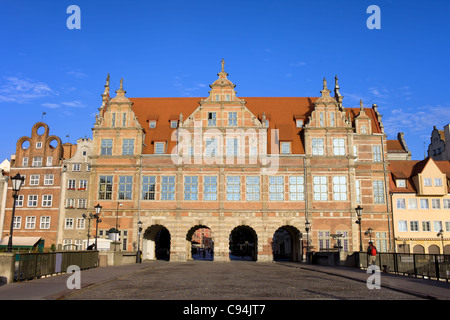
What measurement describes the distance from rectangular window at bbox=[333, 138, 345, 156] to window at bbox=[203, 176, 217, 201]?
1344cm

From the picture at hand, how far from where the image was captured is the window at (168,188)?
4794cm

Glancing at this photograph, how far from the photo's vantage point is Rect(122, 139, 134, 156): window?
161ft

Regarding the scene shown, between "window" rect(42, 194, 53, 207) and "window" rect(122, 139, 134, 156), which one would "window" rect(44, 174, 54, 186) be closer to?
"window" rect(42, 194, 53, 207)

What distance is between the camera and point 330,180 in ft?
156

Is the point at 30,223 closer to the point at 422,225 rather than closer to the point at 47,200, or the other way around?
the point at 47,200

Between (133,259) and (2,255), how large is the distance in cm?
2287

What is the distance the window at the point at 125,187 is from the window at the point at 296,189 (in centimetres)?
1725

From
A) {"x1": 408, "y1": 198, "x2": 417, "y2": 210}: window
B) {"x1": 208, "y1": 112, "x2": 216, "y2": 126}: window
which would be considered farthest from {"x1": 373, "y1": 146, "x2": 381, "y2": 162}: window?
{"x1": 208, "y1": 112, "x2": 216, "y2": 126}: window

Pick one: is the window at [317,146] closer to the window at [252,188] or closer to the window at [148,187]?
the window at [252,188]

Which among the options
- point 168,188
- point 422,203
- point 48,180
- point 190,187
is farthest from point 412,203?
point 48,180
